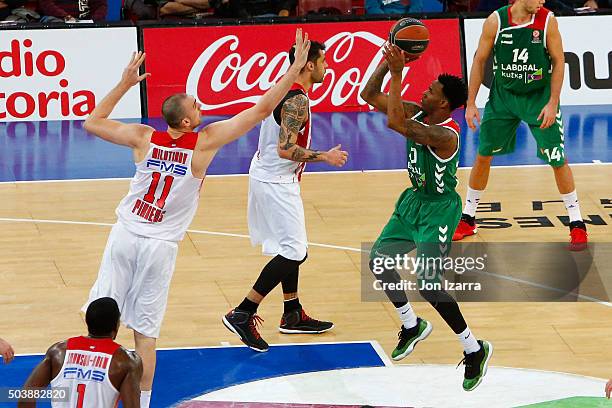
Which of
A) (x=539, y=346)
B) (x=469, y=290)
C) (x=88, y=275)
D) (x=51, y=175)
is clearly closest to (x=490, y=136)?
(x=469, y=290)

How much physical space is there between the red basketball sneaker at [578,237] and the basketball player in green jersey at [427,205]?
314cm

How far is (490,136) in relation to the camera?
1245 centimetres

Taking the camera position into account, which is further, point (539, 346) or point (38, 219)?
point (38, 219)

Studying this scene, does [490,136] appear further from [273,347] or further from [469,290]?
[273,347]

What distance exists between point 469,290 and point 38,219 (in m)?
4.51

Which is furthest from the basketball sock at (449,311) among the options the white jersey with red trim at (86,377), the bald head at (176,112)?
the white jersey with red trim at (86,377)

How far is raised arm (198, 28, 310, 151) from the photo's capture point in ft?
25.8

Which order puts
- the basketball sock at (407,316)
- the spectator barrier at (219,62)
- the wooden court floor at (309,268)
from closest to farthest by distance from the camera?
1. the basketball sock at (407,316)
2. the wooden court floor at (309,268)
3. the spectator barrier at (219,62)

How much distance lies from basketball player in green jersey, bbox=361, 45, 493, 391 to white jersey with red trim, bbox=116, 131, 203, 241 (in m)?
1.54

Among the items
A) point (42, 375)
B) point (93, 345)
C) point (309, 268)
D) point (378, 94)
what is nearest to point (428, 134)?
point (378, 94)

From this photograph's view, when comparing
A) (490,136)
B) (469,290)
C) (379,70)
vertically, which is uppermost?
(379,70)

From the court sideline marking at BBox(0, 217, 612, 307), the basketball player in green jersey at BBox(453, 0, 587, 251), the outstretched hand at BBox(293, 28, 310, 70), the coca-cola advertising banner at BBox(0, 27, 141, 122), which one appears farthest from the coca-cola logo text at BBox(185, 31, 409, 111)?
the outstretched hand at BBox(293, 28, 310, 70)

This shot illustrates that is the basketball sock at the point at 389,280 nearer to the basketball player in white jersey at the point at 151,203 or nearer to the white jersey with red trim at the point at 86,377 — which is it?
the basketball player in white jersey at the point at 151,203

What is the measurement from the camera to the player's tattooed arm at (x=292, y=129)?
945cm
